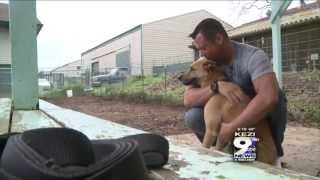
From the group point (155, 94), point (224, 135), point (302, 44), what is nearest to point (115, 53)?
point (155, 94)

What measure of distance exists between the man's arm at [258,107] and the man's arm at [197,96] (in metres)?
0.36

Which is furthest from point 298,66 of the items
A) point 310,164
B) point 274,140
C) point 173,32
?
point 173,32

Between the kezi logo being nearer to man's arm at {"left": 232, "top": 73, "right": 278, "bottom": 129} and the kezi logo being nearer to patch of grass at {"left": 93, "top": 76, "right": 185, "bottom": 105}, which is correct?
man's arm at {"left": 232, "top": 73, "right": 278, "bottom": 129}

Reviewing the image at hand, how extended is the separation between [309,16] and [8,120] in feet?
42.2

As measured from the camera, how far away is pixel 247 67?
7.25ft

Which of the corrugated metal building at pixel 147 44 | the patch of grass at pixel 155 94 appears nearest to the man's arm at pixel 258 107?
the patch of grass at pixel 155 94

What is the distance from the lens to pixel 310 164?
11.4 ft

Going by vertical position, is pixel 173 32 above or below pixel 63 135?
above

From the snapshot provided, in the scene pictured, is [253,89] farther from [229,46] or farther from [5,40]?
[5,40]

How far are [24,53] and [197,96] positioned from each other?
3.14ft

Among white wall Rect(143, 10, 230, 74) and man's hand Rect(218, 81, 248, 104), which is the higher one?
white wall Rect(143, 10, 230, 74)

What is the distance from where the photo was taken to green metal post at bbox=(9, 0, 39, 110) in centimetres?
254

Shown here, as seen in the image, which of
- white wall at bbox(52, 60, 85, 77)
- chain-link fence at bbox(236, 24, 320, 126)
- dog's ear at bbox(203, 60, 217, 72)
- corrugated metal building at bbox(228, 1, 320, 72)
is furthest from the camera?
white wall at bbox(52, 60, 85, 77)

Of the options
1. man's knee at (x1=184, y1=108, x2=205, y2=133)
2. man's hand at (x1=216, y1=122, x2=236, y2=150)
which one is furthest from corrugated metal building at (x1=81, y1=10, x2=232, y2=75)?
man's hand at (x1=216, y1=122, x2=236, y2=150)
